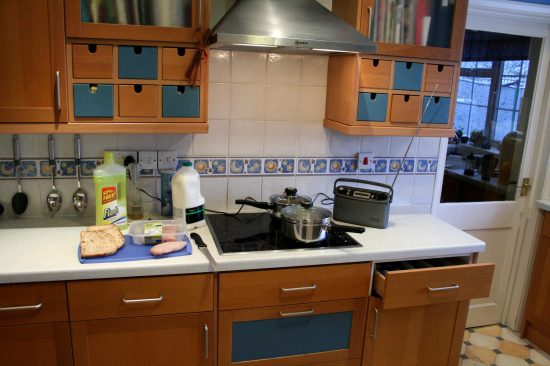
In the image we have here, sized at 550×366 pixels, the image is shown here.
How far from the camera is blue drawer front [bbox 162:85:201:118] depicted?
1778 millimetres

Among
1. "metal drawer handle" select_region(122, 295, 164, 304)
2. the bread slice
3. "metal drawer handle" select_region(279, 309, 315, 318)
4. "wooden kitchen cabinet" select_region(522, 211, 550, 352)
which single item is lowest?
"wooden kitchen cabinet" select_region(522, 211, 550, 352)

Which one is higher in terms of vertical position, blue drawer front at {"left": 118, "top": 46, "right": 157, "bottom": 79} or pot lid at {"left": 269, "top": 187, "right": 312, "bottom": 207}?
blue drawer front at {"left": 118, "top": 46, "right": 157, "bottom": 79}

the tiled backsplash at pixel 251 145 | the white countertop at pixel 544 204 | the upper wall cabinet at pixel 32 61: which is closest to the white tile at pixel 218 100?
the tiled backsplash at pixel 251 145

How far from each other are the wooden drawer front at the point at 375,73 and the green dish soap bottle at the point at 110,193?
1058 millimetres

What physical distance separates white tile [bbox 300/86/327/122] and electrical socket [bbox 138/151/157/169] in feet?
2.32

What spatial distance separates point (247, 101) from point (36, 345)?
127 cm

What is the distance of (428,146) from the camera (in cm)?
244

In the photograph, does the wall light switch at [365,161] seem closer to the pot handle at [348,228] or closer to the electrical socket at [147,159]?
the pot handle at [348,228]

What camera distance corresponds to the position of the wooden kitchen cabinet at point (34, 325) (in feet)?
5.02

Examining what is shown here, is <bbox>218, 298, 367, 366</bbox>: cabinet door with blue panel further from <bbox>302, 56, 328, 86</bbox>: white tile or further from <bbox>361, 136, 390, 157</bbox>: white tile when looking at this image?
<bbox>302, 56, 328, 86</bbox>: white tile

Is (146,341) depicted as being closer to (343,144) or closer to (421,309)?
(421,309)

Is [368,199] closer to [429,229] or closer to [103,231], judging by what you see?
[429,229]

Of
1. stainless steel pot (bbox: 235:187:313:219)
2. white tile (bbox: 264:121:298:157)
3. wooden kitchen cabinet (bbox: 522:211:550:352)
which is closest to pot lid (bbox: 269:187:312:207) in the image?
stainless steel pot (bbox: 235:187:313:219)

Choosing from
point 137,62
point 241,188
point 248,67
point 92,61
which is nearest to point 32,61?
point 92,61
